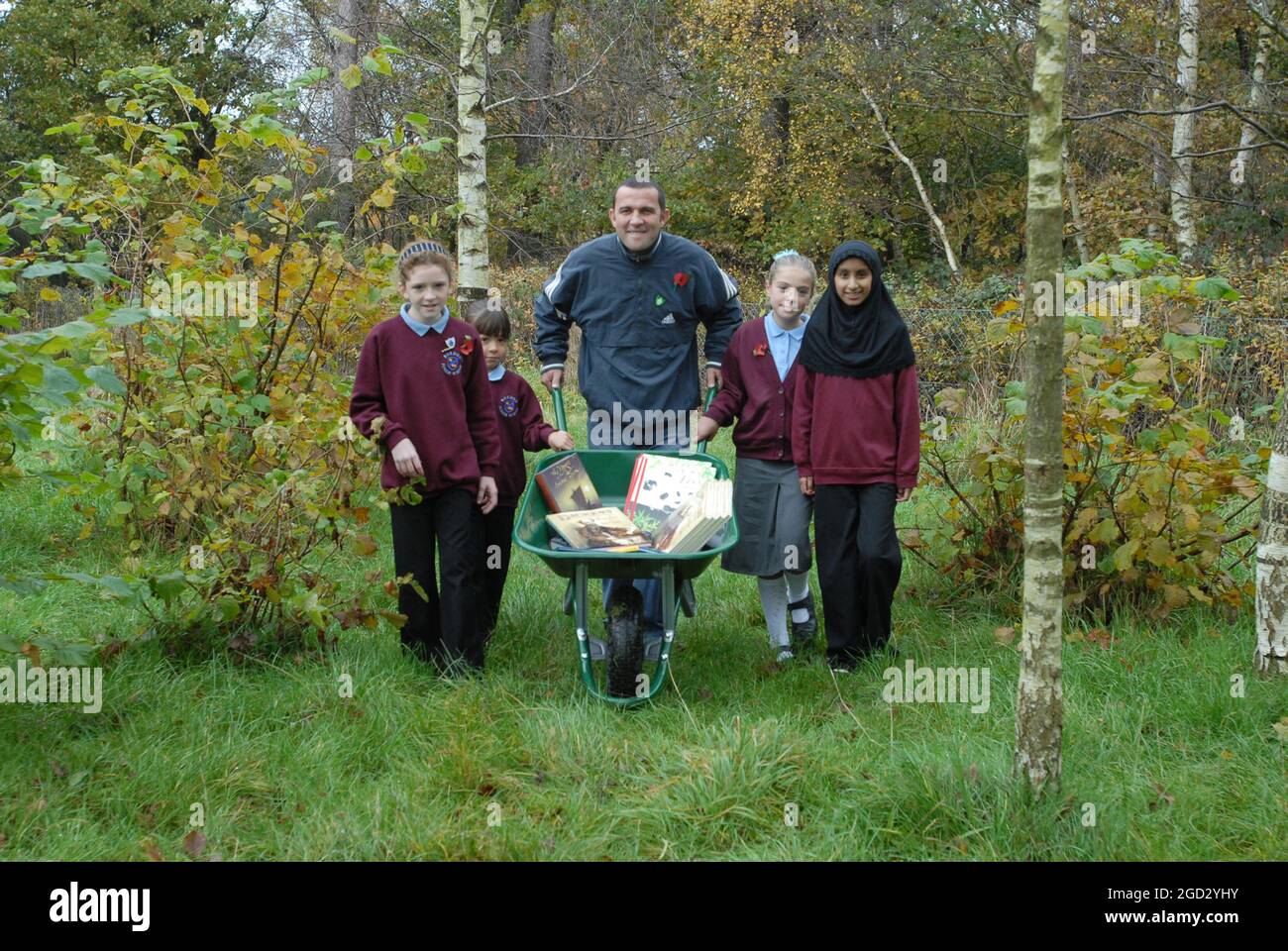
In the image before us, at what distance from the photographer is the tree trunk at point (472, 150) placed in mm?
7016

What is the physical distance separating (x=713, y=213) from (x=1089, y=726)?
2051cm

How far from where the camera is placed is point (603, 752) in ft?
12.4

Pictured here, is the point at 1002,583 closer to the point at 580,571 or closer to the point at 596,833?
the point at 580,571

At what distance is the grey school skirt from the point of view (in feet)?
16.5

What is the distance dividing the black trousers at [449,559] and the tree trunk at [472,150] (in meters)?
3.04

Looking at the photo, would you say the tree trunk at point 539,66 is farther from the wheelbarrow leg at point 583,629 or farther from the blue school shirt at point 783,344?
the wheelbarrow leg at point 583,629

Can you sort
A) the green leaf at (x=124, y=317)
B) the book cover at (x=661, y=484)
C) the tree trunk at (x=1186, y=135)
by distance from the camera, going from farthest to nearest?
the tree trunk at (x=1186, y=135) < the book cover at (x=661, y=484) < the green leaf at (x=124, y=317)

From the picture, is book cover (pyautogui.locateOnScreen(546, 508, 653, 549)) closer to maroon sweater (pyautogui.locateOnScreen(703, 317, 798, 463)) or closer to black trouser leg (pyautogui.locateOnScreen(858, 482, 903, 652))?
maroon sweater (pyautogui.locateOnScreen(703, 317, 798, 463))

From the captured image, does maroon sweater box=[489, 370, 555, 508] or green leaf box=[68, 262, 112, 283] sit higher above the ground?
green leaf box=[68, 262, 112, 283]

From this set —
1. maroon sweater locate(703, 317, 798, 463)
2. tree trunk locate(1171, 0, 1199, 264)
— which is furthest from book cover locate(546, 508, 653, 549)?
tree trunk locate(1171, 0, 1199, 264)

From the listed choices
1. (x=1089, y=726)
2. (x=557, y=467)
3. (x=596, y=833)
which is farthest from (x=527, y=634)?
(x=1089, y=726)

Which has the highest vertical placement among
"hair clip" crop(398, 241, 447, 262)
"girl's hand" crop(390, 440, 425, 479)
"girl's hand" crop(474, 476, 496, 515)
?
"hair clip" crop(398, 241, 447, 262)

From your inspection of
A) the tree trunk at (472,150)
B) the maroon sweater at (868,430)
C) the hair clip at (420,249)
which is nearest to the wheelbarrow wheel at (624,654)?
the maroon sweater at (868,430)

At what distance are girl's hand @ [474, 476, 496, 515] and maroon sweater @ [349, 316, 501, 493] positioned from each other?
6cm
